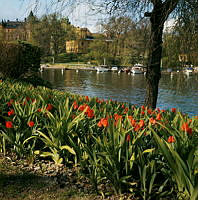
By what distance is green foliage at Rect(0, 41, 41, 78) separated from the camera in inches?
407

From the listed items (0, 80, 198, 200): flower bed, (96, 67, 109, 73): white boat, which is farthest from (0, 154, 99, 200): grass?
(96, 67, 109, 73): white boat

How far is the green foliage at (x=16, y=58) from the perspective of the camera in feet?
33.9

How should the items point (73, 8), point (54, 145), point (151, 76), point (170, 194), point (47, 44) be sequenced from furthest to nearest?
point (47, 44), point (151, 76), point (73, 8), point (54, 145), point (170, 194)

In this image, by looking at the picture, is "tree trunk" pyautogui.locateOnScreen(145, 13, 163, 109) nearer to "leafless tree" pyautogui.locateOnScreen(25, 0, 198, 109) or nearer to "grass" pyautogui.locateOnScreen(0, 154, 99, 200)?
"leafless tree" pyautogui.locateOnScreen(25, 0, 198, 109)

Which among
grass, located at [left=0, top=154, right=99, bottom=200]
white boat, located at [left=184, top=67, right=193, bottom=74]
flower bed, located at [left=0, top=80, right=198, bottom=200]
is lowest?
grass, located at [left=0, top=154, right=99, bottom=200]

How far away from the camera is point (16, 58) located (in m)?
10.6

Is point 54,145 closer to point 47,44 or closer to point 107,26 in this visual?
point 107,26

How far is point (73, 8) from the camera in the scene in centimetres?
421

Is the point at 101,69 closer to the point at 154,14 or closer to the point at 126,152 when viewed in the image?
the point at 154,14

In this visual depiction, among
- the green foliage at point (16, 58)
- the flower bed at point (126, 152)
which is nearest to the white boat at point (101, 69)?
the green foliage at point (16, 58)

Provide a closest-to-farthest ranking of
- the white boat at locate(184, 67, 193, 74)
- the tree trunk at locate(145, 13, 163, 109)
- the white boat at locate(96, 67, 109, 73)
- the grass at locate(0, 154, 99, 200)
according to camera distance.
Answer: the grass at locate(0, 154, 99, 200)
the white boat at locate(184, 67, 193, 74)
the tree trunk at locate(145, 13, 163, 109)
the white boat at locate(96, 67, 109, 73)

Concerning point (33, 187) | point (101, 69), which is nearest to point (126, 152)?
point (33, 187)

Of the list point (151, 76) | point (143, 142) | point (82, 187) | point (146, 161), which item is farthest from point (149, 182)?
point (151, 76)

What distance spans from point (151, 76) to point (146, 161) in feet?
12.3
